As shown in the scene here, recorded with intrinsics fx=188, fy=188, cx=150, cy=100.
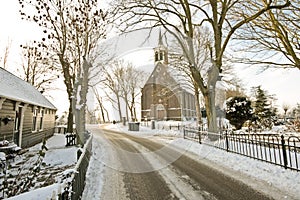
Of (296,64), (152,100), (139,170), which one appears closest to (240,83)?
(296,64)

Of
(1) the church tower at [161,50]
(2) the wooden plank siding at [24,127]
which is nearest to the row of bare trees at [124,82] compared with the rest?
(1) the church tower at [161,50]

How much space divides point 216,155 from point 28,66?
26.6 metres

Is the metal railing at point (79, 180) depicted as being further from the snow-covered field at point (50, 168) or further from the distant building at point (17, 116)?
the distant building at point (17, 116)

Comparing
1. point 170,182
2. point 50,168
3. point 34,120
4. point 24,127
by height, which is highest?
point 34,120

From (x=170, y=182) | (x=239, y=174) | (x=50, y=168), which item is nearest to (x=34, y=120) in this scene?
(x=50, y=168)

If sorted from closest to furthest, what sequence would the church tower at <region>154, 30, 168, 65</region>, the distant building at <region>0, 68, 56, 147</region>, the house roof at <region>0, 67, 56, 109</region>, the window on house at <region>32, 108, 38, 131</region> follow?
the house roof at <region>0, 67, 56, 109</region> < the distant building at <region>0, 68, 56, 147</region> < the church tower at <region>154, 30, 168, 65</region> < the window on house at <region>32, 108, 38, 131</region>

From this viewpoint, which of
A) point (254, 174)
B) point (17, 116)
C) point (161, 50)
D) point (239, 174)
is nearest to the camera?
point (254, 174)

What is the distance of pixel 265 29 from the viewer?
1042cm

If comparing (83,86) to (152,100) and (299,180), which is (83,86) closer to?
(299,180)

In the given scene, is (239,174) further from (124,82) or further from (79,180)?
(124,82)

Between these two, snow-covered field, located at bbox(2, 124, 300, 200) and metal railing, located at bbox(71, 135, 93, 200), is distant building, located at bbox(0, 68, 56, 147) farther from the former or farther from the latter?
metal railing, located at bbox(71, 135, 93, 200)

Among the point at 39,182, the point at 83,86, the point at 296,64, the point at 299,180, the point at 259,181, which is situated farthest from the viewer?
the point at 83,86

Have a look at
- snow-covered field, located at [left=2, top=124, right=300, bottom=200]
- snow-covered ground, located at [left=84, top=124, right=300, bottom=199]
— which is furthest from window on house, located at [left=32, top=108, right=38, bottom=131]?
snow-covered ground, located at [left=84, top=124, right=300, bottom=199]

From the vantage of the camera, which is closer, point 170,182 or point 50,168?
point 170,182
